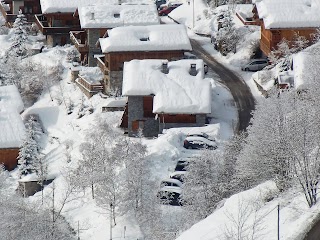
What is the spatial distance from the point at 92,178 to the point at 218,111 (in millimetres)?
16983

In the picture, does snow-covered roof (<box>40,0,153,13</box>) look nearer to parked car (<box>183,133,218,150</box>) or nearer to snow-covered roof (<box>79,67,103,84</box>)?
snow-covered roof (<box>79,67,103,84</box>)

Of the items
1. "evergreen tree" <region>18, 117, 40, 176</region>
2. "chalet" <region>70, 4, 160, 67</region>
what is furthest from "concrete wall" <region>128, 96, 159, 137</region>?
"chalet" <region>70, 4, 160, 67</region>

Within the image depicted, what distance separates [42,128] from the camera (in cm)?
7206

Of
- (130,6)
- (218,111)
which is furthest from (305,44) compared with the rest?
(130,6)

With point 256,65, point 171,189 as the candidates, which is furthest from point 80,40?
point 171,189

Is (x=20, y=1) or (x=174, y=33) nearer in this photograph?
(x=174, y=33)

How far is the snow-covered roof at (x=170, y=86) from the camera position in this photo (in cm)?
6122

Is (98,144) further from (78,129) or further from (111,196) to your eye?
(78,129)

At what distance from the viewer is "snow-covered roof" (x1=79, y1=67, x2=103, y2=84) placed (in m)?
74.5

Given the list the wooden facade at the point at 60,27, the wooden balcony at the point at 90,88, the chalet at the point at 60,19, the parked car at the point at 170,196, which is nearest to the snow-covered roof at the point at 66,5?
the chalet at the point at 60,19

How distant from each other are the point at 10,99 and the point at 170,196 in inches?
1093

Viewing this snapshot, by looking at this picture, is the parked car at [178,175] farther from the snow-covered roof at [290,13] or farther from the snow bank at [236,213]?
the snow-covered roof at [290,13]

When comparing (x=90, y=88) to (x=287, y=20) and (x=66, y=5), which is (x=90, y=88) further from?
(x=66, y=5)

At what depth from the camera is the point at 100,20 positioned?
78.9m
